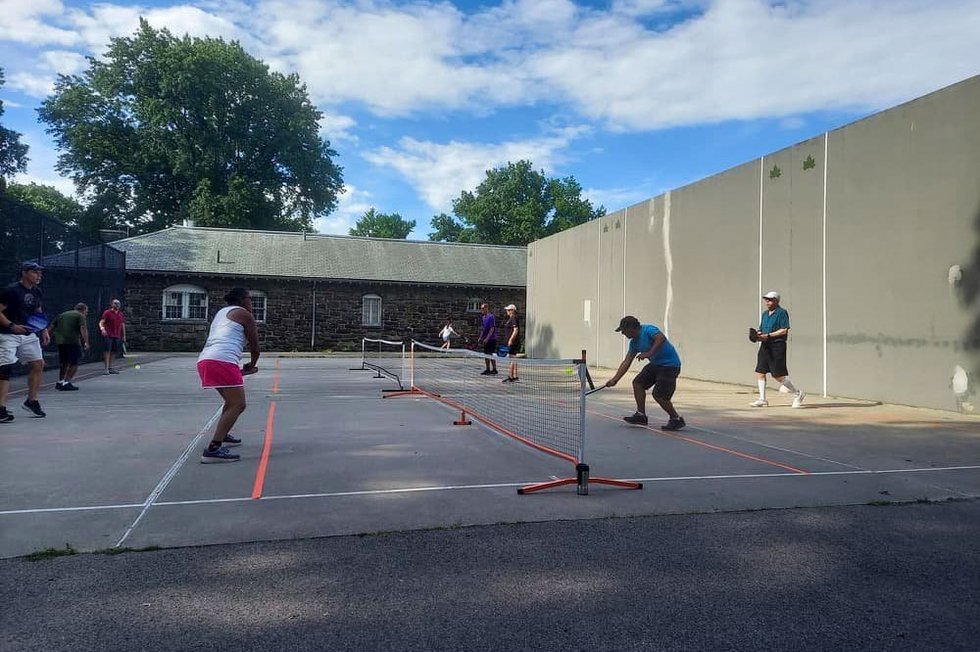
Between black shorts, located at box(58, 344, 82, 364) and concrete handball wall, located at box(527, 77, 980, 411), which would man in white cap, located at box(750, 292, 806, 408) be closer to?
concrete handball wall, located at box(527, 77, 980, 411)

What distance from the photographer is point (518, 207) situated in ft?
223

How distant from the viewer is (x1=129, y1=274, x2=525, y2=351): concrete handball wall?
3025cm

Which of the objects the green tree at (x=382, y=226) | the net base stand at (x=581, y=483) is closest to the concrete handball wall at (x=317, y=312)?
the net base stand at (x=581, y=483)

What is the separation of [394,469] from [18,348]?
6.20 m

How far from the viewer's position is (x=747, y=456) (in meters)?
7.36

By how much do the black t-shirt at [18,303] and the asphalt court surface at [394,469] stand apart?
1456 millimetres

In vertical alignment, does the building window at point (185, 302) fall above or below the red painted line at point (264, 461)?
above

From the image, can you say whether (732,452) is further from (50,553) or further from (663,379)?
(50,553)

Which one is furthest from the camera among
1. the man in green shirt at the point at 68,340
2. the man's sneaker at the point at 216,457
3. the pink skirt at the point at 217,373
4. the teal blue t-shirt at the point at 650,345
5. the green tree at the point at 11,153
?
the green tree at the point at 11,153

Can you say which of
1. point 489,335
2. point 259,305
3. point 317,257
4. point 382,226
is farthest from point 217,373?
point 382,226

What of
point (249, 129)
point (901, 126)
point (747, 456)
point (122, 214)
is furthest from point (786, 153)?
point (122, 214)

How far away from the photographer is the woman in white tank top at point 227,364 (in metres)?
6.59

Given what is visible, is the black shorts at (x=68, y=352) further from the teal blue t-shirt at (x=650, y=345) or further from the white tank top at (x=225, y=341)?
the teal blue t-shirt at (x=650, y=345)

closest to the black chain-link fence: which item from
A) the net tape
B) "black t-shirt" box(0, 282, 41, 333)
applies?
"black t-shirt" box(0, 282, 41, 333)
